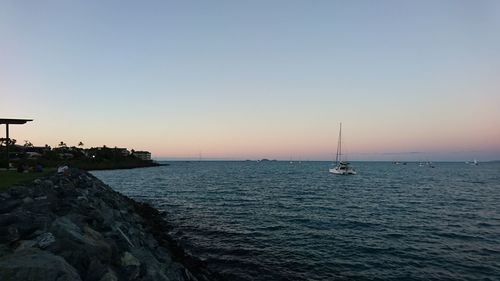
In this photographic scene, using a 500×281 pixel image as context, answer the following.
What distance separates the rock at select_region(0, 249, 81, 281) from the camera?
457cm

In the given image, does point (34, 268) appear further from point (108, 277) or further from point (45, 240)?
point (45, 240)

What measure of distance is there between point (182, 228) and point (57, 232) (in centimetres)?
1506

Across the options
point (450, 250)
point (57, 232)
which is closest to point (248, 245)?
point (450, 250)

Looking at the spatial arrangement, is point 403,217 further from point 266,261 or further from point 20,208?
point 20,208

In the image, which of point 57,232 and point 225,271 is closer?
point 57,232

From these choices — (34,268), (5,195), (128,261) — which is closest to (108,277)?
(34,268)

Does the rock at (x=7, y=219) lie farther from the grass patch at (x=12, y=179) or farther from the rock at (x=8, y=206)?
the grass patch at (x=12, y=179)

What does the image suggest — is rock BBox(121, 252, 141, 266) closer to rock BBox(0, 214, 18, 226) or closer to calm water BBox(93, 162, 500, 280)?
rock BBox(0, 214, 18, 226)

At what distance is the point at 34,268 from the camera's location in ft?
15.4

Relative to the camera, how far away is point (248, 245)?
17203 millimetres

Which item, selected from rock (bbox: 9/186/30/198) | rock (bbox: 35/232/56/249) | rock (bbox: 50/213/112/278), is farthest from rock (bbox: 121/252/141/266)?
rock (bbox: 9/186/30/198)

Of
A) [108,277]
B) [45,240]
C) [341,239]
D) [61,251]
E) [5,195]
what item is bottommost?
[341,239]

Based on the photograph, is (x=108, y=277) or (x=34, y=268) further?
(x=108, y=277)

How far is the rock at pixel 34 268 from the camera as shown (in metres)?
4.57
